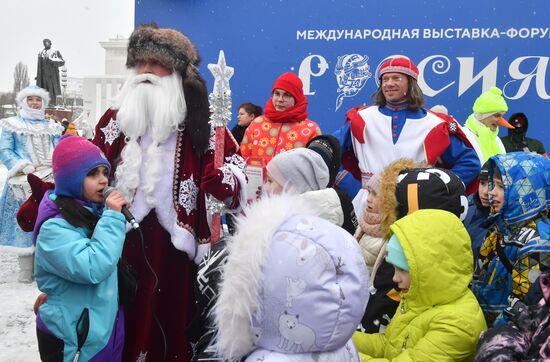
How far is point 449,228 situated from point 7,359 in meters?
2.95

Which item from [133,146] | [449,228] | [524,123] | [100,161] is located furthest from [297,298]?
[524,123]

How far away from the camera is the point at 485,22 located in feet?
20.0

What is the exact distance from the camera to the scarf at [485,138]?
16.1 feet

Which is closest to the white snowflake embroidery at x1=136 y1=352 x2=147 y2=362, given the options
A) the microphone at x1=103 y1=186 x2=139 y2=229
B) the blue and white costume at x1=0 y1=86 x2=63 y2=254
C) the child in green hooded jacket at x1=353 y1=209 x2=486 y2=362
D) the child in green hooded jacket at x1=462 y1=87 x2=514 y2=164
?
the microphone at x1=103 y1=186 x2=139 y2=229

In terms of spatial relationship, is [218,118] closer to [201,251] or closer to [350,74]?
[201,251]

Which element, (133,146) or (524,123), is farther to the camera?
(524,123)

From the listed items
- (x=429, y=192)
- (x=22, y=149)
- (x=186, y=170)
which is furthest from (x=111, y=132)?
(x=22, y=149)

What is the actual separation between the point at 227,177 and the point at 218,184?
2.9 inches

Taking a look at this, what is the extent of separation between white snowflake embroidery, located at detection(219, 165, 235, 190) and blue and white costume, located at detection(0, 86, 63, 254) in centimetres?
312

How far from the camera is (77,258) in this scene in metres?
2.10

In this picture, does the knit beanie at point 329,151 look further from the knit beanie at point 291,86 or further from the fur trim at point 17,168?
the fur trim at point 17,168

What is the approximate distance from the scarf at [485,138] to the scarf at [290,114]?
174cm

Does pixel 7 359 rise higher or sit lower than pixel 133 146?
lower

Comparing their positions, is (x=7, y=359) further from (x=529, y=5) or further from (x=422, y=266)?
(x=529, y=5)
